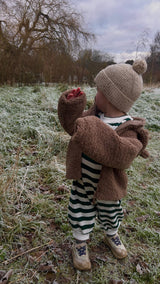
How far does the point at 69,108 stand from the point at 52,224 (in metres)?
1.22

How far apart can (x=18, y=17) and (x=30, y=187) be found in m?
8.99

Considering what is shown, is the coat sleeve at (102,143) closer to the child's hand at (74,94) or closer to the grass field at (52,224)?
the child's hand at (74,94)

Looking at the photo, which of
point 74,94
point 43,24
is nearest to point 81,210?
point 74,94

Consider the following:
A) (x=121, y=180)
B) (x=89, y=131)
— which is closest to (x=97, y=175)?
(x=121, y=180)

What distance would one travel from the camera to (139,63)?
1256mm

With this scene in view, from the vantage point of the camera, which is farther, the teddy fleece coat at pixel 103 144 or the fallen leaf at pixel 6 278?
the fallen leaf at pixel 6 278

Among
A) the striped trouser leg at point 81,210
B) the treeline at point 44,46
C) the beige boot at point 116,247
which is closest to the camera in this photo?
the striped trouser leg at point 81,210

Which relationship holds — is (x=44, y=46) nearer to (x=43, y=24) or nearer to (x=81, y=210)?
(x=43, y=24)

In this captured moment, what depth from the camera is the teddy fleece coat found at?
3.34 feet

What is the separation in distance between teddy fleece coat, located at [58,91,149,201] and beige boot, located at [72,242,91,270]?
22.3 inches

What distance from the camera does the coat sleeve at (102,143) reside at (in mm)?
1000

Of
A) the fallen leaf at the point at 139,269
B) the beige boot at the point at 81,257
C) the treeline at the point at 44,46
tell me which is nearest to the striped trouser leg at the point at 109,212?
the beige boot at the point at 81,257

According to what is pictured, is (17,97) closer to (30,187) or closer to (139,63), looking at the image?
(30,187)

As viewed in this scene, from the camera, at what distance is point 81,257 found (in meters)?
1.58
